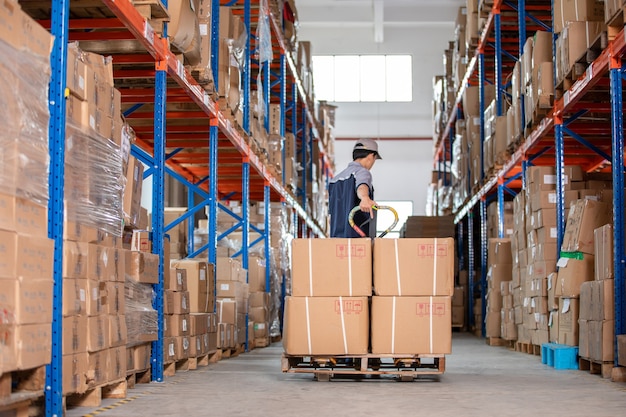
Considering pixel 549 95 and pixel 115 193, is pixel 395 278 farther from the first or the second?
pixel 549 95

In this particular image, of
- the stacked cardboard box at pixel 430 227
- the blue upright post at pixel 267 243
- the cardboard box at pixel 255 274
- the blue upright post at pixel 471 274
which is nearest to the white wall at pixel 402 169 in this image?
the stacked cardboard box at pixel 430 227

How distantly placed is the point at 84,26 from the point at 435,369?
3710 millimetres

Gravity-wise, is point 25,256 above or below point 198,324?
above

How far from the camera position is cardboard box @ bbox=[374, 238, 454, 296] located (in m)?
6.82

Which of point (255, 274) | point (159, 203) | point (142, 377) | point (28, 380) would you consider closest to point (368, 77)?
point (255, 274)

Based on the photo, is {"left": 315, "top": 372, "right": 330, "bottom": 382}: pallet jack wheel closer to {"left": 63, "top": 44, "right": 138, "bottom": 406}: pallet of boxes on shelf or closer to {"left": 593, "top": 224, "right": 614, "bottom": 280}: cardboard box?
{"left": 63, "top": 44, "right": 138, "bottom": 406}: pallet of boxes on shelf

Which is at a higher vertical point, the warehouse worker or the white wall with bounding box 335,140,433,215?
the white wall with bounding box 335,140,433,215

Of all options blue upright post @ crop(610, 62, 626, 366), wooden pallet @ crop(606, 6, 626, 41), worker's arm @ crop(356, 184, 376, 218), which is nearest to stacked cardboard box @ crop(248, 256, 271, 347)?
worker's arm @ crop(356, 184, 376, 218)

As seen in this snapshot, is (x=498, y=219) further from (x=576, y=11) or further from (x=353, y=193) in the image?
(x=353, y=193)

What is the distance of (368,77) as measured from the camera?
27.6m

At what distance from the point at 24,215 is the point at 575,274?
5803 millimetres

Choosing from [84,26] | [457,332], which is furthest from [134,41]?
[457,332]

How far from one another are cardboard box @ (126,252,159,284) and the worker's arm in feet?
5.87

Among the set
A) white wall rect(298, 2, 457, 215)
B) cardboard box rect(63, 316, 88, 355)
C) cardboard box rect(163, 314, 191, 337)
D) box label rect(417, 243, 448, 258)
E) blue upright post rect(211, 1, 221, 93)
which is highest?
white wall rect(298, 2, 457, 215)
